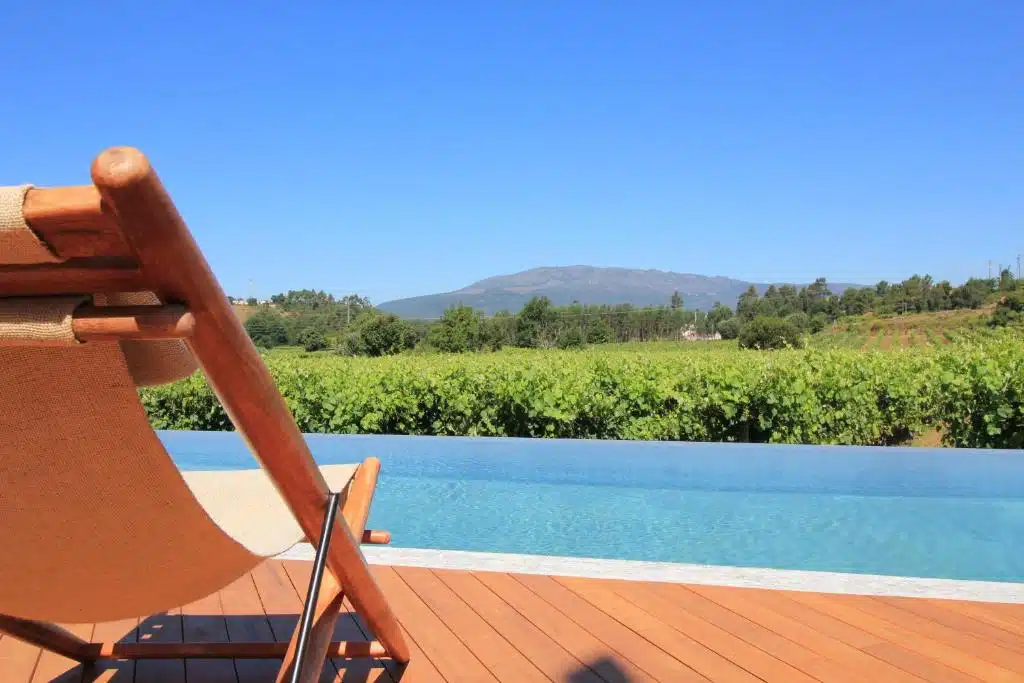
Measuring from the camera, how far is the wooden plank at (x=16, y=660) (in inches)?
74.0

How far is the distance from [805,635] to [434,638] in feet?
3.38

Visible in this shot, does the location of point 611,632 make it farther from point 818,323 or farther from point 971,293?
point 971,293

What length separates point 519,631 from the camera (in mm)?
2178

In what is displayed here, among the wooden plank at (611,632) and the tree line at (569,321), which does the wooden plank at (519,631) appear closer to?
the wooden plank at (611,632)

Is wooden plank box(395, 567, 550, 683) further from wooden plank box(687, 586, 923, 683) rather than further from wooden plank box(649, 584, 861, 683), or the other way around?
wooden plank box(687, 586, 923, 683)

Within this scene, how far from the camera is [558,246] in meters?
51.8

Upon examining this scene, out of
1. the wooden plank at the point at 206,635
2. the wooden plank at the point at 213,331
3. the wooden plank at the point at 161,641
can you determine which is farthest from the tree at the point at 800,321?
the wooden plank at the point at 213,331

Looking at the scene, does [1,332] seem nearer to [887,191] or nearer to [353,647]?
[353,647]

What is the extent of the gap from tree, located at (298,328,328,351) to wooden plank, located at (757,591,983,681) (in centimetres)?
2544

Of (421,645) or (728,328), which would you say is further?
(728,328)

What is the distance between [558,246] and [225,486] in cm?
5063

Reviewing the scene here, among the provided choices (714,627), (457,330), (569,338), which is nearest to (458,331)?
(457,330)

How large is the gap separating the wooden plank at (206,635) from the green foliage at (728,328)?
4091 cm

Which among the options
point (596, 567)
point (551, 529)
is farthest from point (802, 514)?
point (596, 567)
